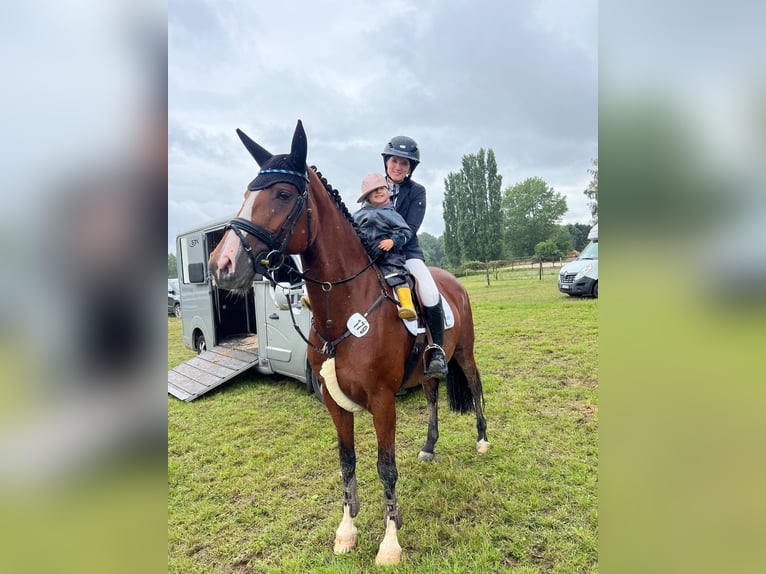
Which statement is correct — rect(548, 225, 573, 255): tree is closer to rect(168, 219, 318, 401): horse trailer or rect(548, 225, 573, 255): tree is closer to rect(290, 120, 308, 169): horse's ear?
rect(168, 219, 318, 401): horse trailer

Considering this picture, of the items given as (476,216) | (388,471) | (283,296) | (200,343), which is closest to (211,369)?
(200,343)

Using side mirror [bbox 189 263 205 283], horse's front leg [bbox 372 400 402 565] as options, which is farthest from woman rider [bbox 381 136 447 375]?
side mirror [bbox 189 263 205 283]

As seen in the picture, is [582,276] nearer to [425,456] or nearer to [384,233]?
[425,456]

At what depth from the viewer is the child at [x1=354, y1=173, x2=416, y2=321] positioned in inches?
111

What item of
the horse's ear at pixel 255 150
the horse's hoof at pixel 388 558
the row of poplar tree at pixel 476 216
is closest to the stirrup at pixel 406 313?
the horse's ear at pixel 255 150

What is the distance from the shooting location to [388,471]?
2.75 meters

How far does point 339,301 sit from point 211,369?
18.2 feet

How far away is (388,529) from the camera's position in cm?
269

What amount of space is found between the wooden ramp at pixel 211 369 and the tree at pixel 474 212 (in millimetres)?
41068
